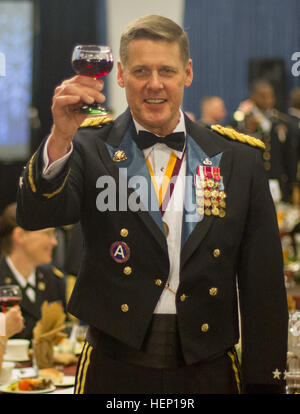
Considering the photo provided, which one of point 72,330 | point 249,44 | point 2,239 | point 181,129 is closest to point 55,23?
point 249,44

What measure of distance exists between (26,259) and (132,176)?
185cm

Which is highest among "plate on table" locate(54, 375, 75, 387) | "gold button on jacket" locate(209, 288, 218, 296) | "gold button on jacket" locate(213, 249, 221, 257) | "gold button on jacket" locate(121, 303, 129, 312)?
"gold button on jacket" locate(213, 249, 221, 257)

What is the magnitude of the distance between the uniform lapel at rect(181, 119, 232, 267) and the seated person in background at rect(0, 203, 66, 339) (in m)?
1.76

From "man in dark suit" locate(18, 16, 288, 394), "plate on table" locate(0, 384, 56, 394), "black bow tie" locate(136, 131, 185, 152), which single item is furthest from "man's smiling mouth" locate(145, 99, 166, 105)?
"plate on table" locate(0, 384, 56, 394)

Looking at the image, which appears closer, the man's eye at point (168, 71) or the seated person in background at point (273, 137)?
the man's eye at point (168, 71)

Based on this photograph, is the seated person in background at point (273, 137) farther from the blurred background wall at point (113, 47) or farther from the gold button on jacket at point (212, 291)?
the gold button on jacket at point (212, 291)

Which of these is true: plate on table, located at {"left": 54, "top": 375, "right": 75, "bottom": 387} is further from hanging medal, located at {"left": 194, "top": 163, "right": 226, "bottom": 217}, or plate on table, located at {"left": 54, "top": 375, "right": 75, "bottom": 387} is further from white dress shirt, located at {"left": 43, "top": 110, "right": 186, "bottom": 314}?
hanging medal, located at {"left": 194, "top": 163, "right": 226, "bottom": 217}

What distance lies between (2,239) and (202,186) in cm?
197

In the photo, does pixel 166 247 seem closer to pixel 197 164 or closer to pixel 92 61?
pixel 197 164

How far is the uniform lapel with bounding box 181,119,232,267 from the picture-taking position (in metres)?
1.71

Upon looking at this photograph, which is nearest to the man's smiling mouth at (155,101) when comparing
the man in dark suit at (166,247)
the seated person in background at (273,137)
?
the man in dark suit at (166,247)

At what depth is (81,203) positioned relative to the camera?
1730 mm

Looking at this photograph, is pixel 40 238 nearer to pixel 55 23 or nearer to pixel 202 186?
pixel 202 186

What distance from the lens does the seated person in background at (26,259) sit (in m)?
3.42
